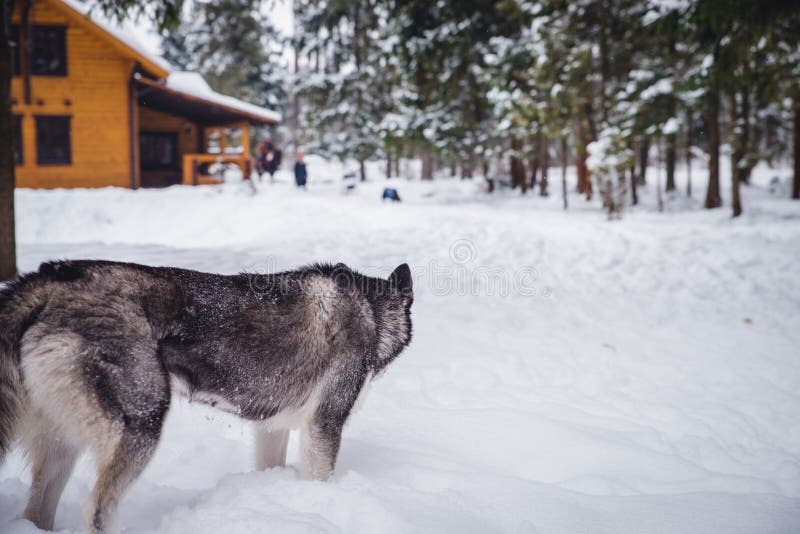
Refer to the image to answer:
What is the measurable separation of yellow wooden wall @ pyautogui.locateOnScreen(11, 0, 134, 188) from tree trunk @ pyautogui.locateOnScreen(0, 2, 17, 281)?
45.7ft

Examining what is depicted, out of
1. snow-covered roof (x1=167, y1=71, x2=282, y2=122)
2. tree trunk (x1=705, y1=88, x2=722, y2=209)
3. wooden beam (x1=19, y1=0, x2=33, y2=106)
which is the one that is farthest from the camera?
snow-covered roof (x1=167, y1=71, x2=282, y2=122)

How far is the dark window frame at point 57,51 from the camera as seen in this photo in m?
18.5

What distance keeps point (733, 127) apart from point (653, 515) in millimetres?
18169

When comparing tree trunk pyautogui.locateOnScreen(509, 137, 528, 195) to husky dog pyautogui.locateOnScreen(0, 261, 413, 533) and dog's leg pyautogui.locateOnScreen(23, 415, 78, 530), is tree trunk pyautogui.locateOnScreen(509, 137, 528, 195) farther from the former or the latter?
dog's leg pyautogui.locateOnScreen(23, 415, 78, 530)

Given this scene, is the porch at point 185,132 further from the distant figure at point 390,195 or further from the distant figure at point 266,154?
the distant figure at point 390,195

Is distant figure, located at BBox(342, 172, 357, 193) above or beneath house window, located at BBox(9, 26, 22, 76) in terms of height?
beneath

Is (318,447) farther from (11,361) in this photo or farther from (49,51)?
→ (49,51)

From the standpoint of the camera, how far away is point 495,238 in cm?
1206

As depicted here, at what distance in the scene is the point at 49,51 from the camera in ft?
61.3

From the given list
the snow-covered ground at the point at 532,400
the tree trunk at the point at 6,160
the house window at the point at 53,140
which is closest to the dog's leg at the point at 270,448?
the snow-covered ground at the point at 532,400

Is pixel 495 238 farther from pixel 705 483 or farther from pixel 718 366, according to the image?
pixel 705 483

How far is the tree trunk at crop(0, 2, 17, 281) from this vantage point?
655 cm

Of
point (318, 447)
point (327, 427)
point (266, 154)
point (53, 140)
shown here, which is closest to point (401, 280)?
point (327, 427)

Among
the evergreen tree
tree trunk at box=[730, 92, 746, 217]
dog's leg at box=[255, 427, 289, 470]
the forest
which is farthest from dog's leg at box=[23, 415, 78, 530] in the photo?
the evergreen tree
